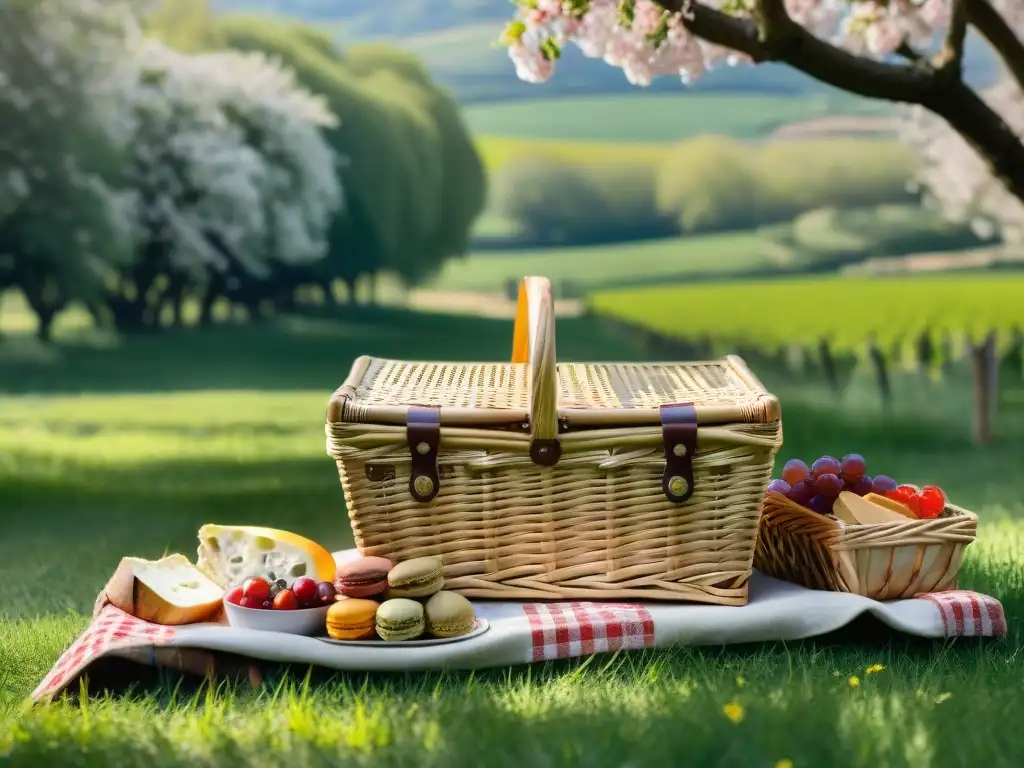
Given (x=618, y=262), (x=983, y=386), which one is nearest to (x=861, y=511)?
(x=983, y=386)

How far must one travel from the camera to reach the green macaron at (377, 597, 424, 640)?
2615 mm

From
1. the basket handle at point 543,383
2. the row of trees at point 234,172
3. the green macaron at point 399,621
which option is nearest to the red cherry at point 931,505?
the basket handle at point 543,383

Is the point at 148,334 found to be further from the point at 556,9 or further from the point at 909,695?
the point at 909,695

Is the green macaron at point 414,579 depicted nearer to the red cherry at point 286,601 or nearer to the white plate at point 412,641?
the white plate at point 412,641

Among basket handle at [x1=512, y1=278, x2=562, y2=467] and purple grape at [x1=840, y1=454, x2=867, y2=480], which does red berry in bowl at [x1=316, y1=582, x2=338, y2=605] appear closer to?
basket handle at [x1=512, y1=278, x2=562, y2=467]

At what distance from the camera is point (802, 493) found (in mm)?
3135

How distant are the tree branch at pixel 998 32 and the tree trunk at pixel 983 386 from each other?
2873 mm

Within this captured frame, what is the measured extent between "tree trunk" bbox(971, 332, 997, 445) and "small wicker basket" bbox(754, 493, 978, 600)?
4141 mm

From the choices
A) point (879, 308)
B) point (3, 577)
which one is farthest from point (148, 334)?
point (879, 308)

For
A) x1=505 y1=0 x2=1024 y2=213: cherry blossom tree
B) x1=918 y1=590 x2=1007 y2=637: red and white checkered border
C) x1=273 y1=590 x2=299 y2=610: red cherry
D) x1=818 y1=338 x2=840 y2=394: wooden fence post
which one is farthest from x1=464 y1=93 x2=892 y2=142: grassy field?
x1=273 y1=590 x2=299 y2=610: red cherry

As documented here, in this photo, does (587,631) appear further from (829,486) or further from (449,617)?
(829,486)

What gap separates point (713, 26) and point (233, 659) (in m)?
2.43

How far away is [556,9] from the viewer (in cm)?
392

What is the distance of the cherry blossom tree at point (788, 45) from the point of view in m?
3.80
